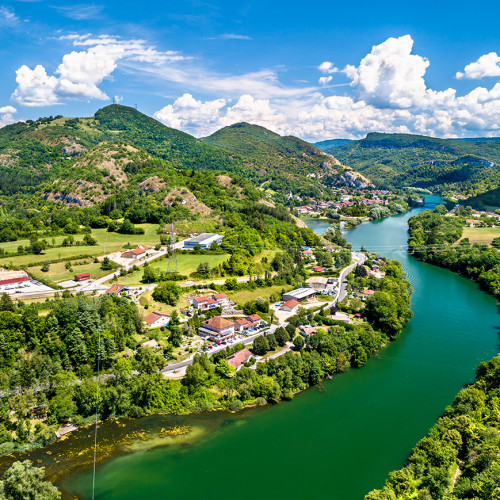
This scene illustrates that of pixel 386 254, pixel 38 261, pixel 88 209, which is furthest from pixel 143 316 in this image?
pixel 386 254

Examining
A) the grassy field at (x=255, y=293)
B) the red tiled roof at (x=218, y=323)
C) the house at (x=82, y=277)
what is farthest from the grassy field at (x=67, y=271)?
the red tiled roof at (x=218, y=323)

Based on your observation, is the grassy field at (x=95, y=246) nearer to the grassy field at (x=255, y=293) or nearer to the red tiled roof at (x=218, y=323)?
the grassy field at (x=255, y=293)

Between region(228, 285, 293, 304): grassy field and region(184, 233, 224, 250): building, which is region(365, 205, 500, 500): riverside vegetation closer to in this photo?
region(228, 285, 293, 304): grassy field

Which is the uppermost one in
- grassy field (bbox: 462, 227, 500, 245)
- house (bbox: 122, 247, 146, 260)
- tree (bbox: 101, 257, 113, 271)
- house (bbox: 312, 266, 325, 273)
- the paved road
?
grassy field (bbox: 462, 227, 500, 245)

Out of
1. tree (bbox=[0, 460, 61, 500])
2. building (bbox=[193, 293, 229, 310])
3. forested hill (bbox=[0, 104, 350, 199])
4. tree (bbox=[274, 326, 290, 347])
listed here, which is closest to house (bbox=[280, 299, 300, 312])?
building (bbox=[193, 293, 229, 310])

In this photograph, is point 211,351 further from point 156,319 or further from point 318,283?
point 318,283
